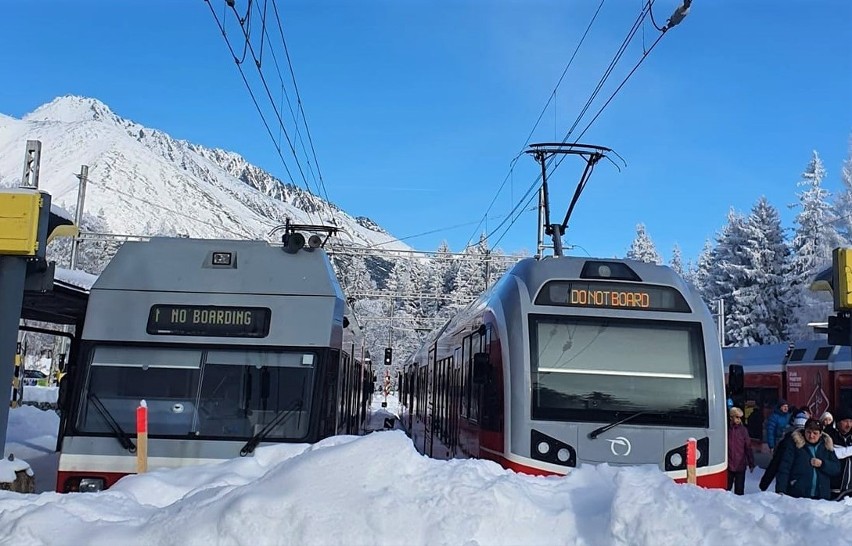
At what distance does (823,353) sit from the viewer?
21500 mm

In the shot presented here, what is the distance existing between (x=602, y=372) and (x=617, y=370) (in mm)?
151

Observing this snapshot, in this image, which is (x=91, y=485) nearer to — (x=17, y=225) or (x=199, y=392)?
(x=199, y=392)

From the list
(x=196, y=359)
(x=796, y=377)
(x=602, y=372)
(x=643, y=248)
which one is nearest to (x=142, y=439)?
(x=196, y=359)

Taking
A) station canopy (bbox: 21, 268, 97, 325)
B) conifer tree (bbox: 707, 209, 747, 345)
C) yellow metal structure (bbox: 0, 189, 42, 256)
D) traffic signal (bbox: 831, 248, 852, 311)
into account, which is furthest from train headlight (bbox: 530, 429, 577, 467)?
conifer tree (bbox: 707, 209, 747, 345)

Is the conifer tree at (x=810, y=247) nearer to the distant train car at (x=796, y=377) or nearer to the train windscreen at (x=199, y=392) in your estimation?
the distant train car at (x=796, y=377)

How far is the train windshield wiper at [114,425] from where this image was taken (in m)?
7.81

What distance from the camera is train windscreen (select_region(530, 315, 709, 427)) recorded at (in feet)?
28.5

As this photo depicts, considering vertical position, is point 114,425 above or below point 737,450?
above

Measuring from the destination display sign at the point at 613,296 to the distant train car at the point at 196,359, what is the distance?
2.27 m

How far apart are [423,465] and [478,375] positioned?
13.3 feet

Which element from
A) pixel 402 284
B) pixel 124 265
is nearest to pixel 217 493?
pixel 124 265

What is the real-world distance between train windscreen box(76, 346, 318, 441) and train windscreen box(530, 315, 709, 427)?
Answer: 2394mm

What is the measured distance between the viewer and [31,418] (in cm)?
2361

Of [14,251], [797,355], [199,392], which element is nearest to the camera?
[199,392]
